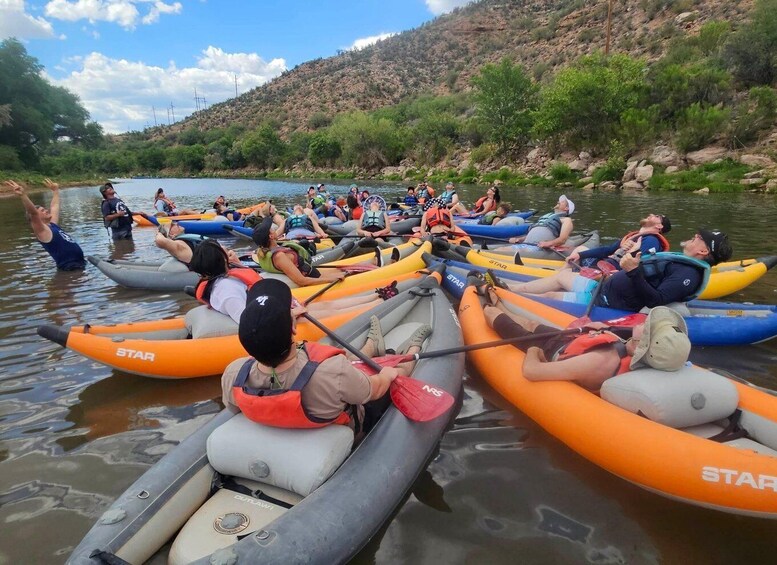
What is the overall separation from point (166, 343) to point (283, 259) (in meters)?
1.76

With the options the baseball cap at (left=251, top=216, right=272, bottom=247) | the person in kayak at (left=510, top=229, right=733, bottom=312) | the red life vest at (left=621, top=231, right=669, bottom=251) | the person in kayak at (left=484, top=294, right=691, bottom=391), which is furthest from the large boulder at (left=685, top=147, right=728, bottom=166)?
the baseball cap at (left=251, top=216, right=272, bottom=247)

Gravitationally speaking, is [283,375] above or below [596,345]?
above

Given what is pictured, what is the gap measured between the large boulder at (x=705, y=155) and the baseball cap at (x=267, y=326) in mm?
21943

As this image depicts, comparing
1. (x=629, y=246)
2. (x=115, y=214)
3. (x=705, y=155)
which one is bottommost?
(x=115, y=214)

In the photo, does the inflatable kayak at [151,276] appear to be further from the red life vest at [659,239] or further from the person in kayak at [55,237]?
the red life vest at [659,239]

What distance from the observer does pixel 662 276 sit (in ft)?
13.5

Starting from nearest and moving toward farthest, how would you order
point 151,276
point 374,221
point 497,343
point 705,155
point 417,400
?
point 417,400
point 497,343
point 151,276
point 374,221
point 705,155

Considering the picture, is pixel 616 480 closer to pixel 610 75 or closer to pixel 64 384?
pixel 64 384

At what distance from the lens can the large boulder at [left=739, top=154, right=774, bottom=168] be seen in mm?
17017

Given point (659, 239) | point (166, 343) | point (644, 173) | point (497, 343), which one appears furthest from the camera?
point (644, 173)

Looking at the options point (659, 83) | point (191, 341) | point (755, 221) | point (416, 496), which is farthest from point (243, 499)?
point (659, 83)

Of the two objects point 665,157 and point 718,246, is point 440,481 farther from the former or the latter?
point 665,157

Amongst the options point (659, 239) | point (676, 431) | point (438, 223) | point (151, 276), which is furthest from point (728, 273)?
point (151, 276)

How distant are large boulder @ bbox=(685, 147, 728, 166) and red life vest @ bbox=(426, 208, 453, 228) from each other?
15802 millimetres
